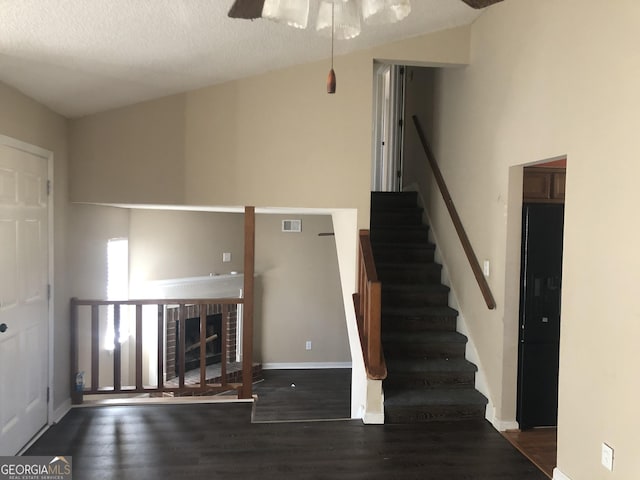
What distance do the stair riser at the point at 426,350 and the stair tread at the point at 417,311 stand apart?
291 mm

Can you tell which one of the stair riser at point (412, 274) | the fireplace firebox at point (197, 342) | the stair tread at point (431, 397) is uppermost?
the stair riser at point (412, 274)

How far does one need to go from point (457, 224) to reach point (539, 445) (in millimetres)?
1881

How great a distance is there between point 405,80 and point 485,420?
4357 mm

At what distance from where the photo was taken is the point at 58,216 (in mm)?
3533

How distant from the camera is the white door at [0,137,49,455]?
111 inches

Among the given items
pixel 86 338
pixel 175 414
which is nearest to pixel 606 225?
pixel 175 414

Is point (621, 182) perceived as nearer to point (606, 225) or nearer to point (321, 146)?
point (606, 225)

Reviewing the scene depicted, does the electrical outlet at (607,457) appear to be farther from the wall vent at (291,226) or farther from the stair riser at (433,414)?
the wall vent at (291,226)

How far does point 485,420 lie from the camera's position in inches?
140

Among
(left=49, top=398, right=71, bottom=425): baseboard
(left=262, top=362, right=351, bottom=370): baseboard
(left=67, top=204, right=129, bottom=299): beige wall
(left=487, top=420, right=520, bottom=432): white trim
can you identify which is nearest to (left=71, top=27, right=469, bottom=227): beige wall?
(left=67, top=204, right=129, bottom=299): beige wall

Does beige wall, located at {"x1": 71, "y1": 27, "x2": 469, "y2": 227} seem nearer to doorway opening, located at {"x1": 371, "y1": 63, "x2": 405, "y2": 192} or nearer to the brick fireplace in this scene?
doorway opening, located at {"x1": 371, "y1": 63, "x2": 405, "y2": 192}

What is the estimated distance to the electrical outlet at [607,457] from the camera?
7.43 ft

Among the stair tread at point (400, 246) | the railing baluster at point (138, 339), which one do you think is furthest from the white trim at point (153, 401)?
the stair tread at point (400, 246)

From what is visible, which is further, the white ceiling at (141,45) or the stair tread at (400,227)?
the stair tread at (400,227)
